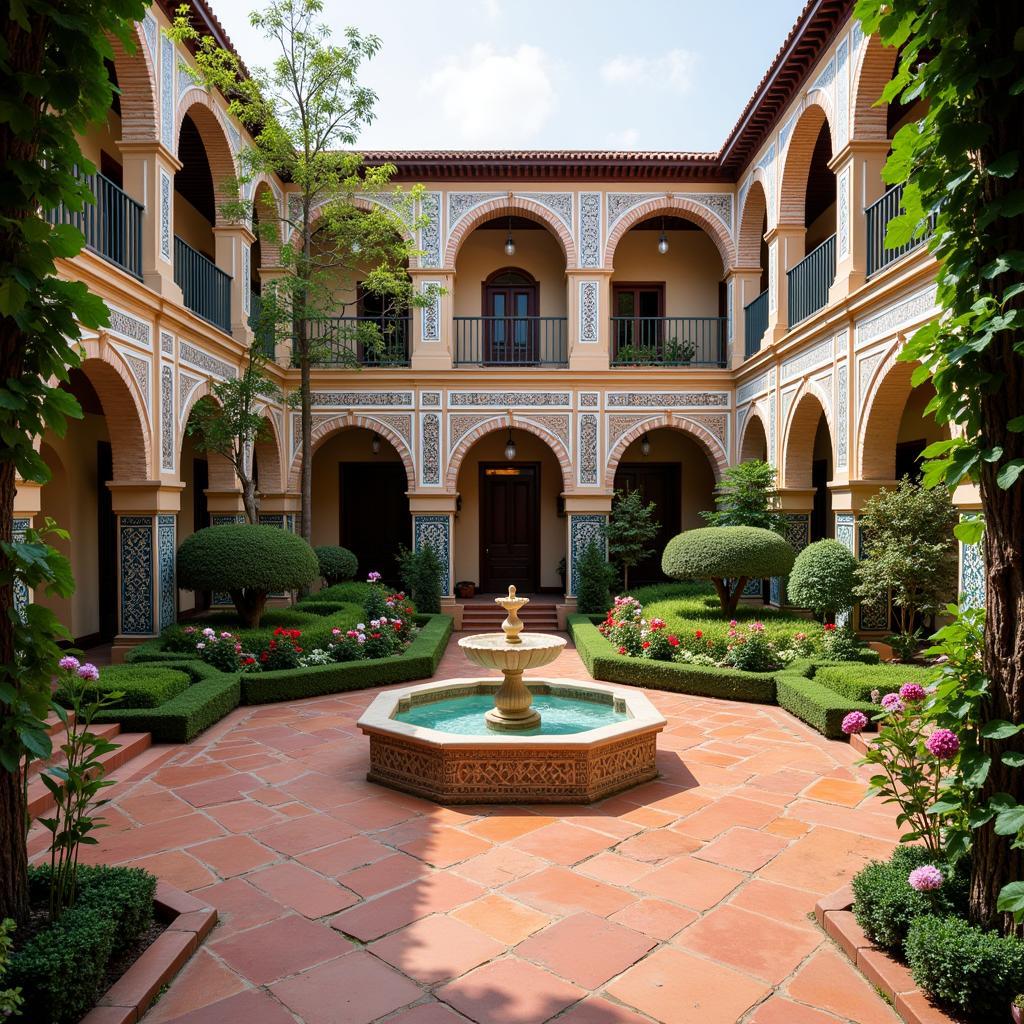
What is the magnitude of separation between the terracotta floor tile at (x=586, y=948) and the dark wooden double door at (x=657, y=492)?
509 inches

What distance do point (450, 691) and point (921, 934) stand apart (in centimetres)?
514

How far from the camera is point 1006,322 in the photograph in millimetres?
2508

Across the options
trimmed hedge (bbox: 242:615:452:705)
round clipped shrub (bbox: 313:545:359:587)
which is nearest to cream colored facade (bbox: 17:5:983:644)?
round clipped shrub (bbox: 313:545:359:587)

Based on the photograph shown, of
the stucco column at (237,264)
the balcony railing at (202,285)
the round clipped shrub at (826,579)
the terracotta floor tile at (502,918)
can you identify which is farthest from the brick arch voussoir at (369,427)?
the terracotta floor tile at (502,918)

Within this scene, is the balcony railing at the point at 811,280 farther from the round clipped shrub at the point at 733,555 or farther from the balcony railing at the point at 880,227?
the round clipped shrub at the point at 733,555

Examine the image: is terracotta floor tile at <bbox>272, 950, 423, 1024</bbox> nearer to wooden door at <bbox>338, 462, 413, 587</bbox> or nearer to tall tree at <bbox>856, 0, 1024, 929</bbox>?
tall tree at <bbox>856, 0, 1024, 929</bbox>

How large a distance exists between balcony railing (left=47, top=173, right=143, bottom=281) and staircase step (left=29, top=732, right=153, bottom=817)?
4857 mm

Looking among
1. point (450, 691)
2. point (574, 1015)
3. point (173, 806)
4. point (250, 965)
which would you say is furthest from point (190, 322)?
point (574, 1015)

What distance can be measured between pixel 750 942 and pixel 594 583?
395 inches

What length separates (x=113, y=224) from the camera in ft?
28.4

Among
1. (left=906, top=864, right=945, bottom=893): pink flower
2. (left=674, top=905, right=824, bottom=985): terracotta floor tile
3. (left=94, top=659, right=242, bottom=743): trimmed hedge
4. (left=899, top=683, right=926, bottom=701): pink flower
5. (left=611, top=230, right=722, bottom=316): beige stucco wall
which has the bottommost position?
(left=674, top=905, right=824, bottom=985): terracotta floor tile

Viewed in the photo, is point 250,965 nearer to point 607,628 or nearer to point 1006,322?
point 1006,322

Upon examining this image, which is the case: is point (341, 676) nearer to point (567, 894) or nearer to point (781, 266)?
point (567, 894)

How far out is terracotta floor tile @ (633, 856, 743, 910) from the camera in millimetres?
3803
